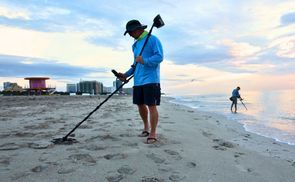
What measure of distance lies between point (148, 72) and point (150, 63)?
0.75 ft

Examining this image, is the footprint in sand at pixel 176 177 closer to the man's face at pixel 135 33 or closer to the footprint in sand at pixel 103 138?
the footprint in sand at pixel 103 138

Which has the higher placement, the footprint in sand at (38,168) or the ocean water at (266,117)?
the footprint in sand at (38,168)

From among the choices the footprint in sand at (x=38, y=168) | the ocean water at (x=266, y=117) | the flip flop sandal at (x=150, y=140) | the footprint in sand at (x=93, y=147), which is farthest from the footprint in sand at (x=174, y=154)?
the ocean water at (x=266, y=117)

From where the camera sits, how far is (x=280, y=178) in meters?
3.39

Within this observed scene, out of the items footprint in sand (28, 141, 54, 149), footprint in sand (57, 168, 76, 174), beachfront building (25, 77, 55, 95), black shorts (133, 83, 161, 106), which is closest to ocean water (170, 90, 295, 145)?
black shorts (133, 83, 161, 106)

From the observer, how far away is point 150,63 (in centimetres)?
459

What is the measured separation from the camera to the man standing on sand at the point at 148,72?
182 inches

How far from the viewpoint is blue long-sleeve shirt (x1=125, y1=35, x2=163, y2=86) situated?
15.2 feet

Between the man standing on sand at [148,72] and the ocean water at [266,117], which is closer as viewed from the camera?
the man standing on sand at [148,72]

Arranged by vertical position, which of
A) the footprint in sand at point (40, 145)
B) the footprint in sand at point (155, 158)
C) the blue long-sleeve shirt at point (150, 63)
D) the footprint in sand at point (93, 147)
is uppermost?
the blue long-sleeve shirt at point (150, 63)

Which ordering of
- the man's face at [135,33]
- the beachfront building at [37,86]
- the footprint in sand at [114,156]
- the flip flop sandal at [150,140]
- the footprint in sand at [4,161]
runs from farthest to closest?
1. the beachfront building at [37,86]
2. the man's face at [135,33]
3. the flip flop sandal at [150,140]
4. the footprint in sand at [114,156]
5. the footprint in sand at [4,161]

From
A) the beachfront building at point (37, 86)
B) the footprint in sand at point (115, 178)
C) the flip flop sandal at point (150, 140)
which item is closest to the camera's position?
the footprint in sand at point (115, 178)

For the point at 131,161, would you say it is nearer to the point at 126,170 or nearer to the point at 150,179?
the point at 126,170

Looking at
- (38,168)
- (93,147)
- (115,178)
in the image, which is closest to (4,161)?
(38,168)
